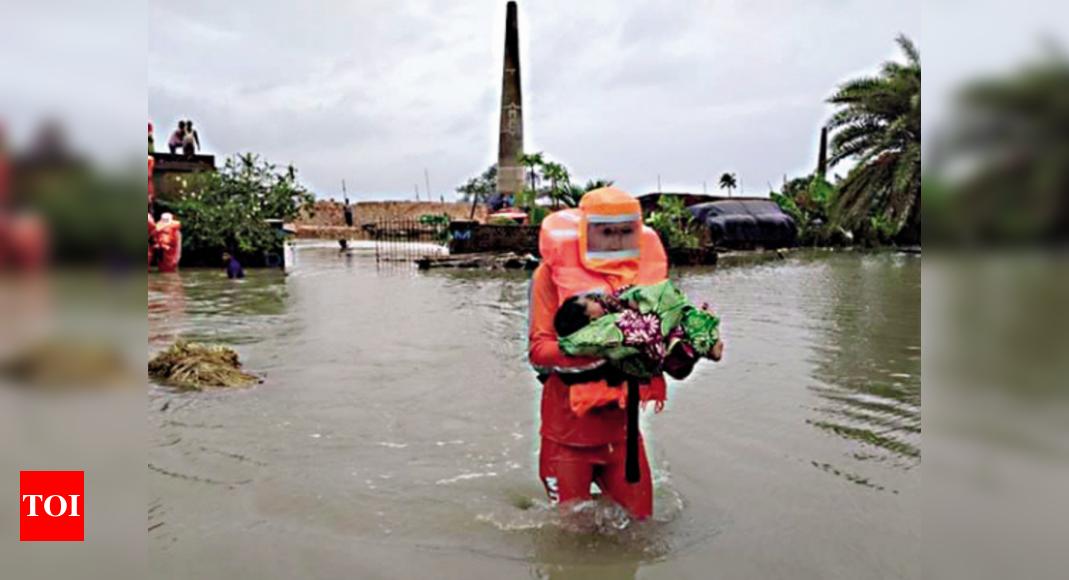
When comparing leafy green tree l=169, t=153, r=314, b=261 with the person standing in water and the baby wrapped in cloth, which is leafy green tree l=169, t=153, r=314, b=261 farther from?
the baby wrapped in cloth

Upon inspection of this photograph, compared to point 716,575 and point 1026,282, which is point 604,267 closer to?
point 716,575

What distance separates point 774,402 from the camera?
7.36 meters

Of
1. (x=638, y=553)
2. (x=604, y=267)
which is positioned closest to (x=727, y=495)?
(x=638, y=553)

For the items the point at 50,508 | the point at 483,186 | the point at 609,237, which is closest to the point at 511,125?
the point at 483,186

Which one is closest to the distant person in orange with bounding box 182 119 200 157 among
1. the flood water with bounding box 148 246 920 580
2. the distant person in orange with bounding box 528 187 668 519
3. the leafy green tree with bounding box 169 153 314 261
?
the leafy green tree with bounding box 169 153 314 261

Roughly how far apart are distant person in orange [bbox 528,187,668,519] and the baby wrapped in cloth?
0.12 m

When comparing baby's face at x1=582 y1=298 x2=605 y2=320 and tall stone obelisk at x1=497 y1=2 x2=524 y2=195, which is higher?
tall stone obelisk at x1=497 y1=2 x2=524 y2=195

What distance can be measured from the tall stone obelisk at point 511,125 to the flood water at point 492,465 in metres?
A: 30.7

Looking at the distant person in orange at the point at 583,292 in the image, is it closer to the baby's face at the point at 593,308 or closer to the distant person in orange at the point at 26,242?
the baby's face at the point at 593,308

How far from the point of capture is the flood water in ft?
13.2

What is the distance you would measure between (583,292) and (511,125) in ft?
126

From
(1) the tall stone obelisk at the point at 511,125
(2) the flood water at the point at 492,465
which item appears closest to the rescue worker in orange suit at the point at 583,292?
(2) the flood water at the point at 492,465

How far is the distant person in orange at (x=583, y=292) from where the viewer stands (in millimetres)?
3830

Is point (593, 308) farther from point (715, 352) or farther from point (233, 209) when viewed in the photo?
point (233, 209)
